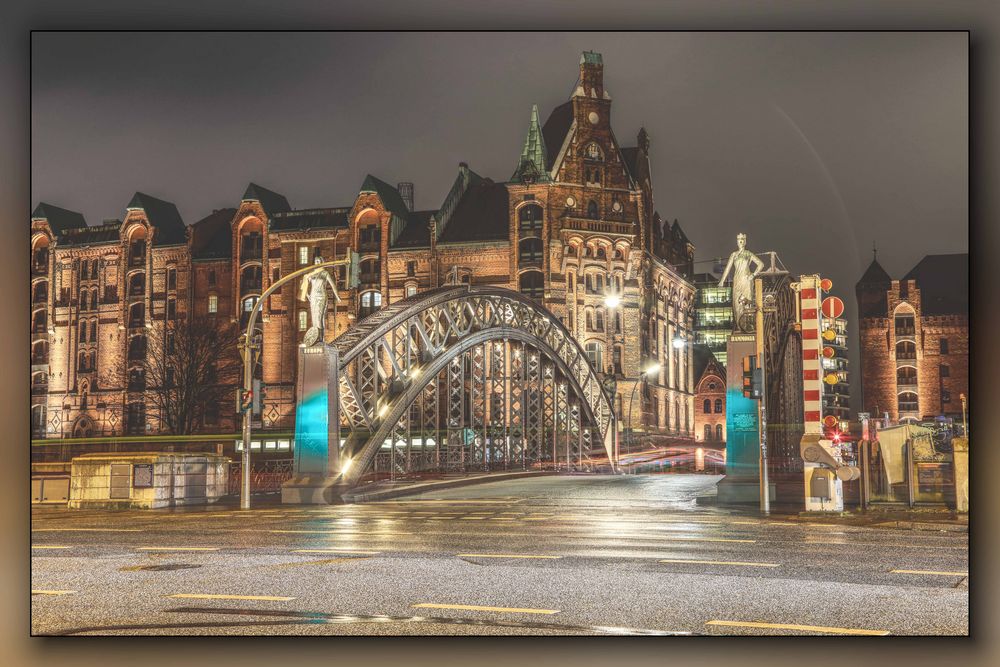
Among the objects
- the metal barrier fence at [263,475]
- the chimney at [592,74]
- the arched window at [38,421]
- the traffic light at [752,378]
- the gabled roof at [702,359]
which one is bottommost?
the metal barrier fence at [263,475]

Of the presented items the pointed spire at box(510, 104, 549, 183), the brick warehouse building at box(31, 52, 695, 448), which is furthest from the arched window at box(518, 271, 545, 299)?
the pointed spire at box(510, 104, 549, 183)

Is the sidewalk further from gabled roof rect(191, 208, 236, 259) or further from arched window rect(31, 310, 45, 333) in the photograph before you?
arched window rect(31, 310, 45, 333)

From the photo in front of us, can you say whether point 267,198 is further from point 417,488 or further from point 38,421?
point 417,488

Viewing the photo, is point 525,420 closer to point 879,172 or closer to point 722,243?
point 722,243

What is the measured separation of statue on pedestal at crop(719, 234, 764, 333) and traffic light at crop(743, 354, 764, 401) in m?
0.38

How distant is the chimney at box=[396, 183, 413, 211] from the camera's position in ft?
28.4

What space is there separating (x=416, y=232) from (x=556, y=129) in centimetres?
140

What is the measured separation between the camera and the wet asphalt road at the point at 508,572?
727 centimetres

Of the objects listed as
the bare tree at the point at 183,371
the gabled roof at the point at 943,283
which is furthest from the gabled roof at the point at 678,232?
the bare tree at the point at 183,371

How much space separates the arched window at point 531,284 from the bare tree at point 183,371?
2361mm

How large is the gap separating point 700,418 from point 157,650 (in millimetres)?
4378

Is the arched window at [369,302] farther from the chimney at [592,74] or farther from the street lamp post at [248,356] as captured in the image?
the chimney at [592,74]

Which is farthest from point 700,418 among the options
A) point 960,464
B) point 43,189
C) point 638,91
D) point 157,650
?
point 43,189

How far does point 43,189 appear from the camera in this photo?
8.01m
